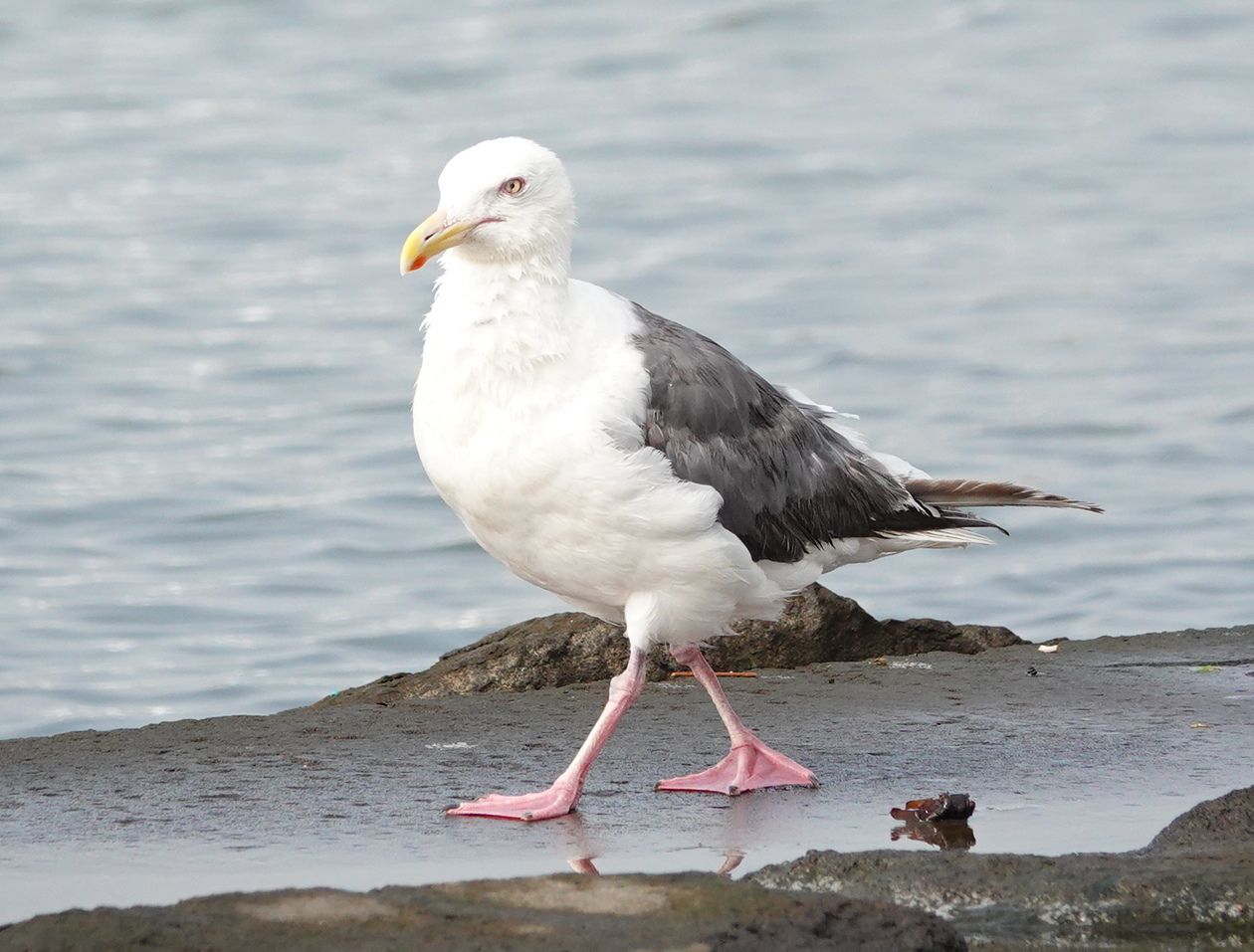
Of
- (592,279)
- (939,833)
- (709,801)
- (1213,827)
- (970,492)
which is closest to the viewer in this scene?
(1213,827)

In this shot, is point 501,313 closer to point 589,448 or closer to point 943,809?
point 589,448

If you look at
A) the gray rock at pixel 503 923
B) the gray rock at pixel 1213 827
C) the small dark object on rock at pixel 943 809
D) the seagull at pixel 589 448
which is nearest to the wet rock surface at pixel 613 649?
the seagull at pixel 589 448

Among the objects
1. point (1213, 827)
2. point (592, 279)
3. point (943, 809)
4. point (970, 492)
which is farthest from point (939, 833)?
point (592, 279)

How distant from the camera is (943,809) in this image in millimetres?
6383

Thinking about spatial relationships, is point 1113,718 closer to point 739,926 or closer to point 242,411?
point 739,926

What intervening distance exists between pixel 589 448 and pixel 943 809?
61.2 inches

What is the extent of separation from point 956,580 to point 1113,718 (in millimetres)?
6386

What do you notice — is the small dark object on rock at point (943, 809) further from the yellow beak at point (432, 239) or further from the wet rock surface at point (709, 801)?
the yellow beak at point (432, 239)

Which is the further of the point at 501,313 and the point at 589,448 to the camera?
the point at 501,313

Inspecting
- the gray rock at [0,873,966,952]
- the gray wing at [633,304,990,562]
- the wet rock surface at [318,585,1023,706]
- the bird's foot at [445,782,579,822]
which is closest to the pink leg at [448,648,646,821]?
the bird's foot at [445,782,579,822]

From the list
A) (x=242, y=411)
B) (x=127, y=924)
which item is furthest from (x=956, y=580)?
(x=127, y=924)

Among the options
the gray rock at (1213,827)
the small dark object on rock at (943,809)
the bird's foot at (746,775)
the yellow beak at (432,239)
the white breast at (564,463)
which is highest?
the yellow beak at (432,239)

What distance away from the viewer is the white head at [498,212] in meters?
7.14

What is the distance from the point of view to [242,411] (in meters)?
16.6
